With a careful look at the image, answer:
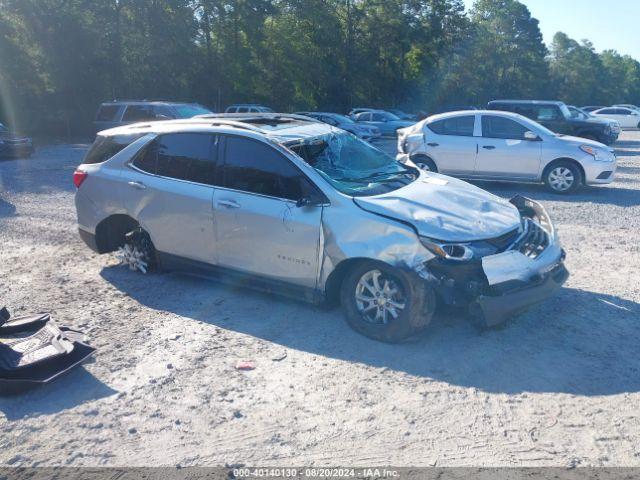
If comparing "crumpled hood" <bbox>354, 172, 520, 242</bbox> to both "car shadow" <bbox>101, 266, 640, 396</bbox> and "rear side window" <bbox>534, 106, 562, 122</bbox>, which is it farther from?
"rear side window" <bbox>534, 106, 562, 122</bbox>

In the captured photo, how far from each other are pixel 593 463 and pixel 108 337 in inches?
150

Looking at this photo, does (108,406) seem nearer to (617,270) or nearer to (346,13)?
(617,270)

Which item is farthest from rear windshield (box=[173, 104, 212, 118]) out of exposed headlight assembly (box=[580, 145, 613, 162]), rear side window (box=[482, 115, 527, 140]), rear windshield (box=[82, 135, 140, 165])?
rear windshield (box=[82, 135, 140, 165])

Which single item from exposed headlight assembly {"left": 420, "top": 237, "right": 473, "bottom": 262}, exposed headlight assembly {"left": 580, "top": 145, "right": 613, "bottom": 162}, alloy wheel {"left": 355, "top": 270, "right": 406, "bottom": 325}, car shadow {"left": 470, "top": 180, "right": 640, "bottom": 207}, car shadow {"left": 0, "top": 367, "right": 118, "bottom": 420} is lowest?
car shadow {"left": 0, "top": 367, "right": 118, "bottom": 420}

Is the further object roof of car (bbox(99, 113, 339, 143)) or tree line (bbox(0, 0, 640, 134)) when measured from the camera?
tree line (bbox(0, 0, 640, 134))

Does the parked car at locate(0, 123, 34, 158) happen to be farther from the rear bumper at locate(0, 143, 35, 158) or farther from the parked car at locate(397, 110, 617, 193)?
the parked car at locate(397, 110, 617, 193)

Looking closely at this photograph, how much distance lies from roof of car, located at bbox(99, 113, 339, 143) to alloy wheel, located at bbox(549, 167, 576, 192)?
7.15 metres

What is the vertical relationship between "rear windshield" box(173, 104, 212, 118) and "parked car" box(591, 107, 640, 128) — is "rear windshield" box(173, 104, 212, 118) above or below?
above

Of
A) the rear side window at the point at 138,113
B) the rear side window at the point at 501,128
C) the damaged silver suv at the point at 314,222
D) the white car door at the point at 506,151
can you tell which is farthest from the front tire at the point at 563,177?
the rear side window at the point at 138,113

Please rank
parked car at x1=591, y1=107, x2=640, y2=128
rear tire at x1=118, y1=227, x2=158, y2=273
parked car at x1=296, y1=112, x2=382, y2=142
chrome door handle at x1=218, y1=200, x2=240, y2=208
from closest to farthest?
chrome door handle at x1=218, y1=200, x2=240, y2=208 < rear tire at x1=118, y1=227, x2=158, y2=273 < parked car at x1=296, y1=112, x2=382, y2=142 < parked car at x1=591, y1=107, x2=640, y2=128

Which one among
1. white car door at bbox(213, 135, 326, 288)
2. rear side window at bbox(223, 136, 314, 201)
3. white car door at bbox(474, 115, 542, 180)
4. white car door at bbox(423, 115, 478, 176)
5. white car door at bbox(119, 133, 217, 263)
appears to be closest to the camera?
white car door at bbox(213, 135, 326, 288)

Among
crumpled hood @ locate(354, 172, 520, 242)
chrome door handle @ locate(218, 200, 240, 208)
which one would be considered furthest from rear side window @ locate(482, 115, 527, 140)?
chrome door handle @ locate(218, 200, 240, 208)

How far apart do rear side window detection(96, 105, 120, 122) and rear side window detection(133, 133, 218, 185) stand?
15514mm

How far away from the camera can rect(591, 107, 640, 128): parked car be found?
38.9 metres
